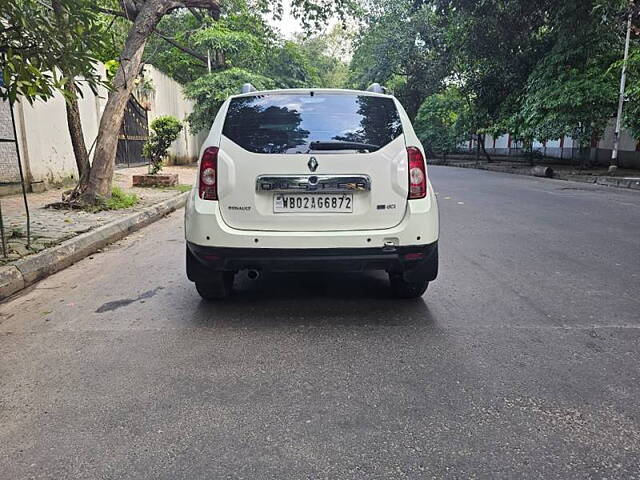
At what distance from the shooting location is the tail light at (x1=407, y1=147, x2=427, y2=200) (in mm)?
3615

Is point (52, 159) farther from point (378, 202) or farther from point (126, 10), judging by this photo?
point (378, 202)

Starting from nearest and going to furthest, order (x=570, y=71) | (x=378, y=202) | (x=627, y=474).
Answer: (x=627, y=474)
(x=378, y=202)
(x=570, y=71)

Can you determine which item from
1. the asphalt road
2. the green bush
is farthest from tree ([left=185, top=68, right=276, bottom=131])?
the asphalt road

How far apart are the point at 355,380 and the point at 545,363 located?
1.13m

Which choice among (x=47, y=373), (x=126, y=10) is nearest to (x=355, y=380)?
(x=47, y=373)

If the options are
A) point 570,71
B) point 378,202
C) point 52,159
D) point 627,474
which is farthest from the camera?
point 570,71

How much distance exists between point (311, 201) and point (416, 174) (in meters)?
0.77

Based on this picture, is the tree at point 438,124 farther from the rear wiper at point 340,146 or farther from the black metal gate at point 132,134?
the rear wiper at point 340,146

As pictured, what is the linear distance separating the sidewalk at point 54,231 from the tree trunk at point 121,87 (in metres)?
0.66

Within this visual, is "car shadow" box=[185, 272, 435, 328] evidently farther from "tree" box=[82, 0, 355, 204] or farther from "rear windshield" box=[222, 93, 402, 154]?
"tree" box=[82, 0, 355, 204]

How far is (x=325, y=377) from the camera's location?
112 inches

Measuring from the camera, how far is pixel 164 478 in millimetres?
1999

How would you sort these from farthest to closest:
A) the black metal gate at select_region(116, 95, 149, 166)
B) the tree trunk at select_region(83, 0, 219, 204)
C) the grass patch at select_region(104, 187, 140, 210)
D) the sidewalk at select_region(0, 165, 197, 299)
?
the black metal gate at select_region(116, 95, 149, 166) < the grass patch at select_region(104, 187, 140, 210) < the tree trunk at select_region(83, 0, 219, 204) < the sidewalk at select_region(0, 165, 197, 299)

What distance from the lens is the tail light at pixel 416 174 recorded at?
3.62 metres
